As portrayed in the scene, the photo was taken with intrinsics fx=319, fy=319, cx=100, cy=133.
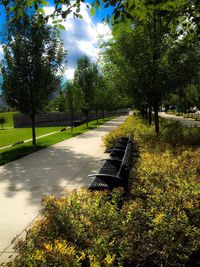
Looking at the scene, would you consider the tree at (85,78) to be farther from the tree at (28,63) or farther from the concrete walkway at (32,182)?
the concrete walkway at (32,182)

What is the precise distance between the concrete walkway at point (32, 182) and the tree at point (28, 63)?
497cm

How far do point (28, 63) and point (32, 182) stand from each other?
10716mm

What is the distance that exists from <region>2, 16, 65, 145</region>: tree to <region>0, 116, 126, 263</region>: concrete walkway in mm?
4972

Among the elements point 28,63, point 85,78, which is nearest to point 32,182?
point 28,63

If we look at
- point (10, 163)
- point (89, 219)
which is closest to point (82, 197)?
point (89, 219)

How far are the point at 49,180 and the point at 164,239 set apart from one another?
18.9ft

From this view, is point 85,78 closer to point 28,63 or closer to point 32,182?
point 28,63

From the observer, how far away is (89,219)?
11.5 feet

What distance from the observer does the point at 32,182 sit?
8.35 meters

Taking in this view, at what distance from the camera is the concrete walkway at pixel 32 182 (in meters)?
5.30

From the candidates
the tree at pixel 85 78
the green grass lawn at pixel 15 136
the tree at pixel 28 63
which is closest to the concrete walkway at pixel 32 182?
the tree at pixel 28 63

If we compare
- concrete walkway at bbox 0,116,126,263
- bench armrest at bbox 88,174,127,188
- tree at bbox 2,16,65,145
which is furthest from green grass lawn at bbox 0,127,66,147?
bench armrest at bbox 88,174,127,188

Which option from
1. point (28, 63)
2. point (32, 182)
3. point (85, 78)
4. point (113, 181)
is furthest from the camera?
point (85, 78)

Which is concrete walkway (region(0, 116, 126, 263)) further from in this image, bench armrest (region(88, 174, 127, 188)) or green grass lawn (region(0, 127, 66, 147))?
green grass lawn (region(0, 127, 66, 147))
